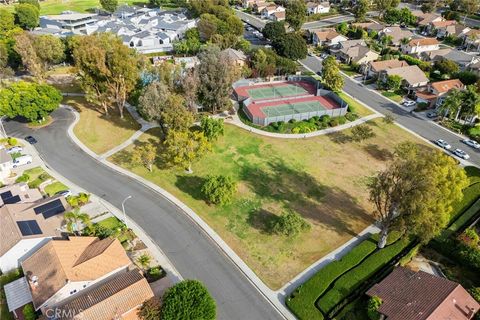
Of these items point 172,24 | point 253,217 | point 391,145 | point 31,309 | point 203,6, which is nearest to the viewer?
point 31,309

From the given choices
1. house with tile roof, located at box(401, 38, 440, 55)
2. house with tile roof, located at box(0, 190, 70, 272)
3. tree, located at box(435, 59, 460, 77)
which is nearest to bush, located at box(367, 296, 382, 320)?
house with tile roof, located at box(0, 190, 70, 272)

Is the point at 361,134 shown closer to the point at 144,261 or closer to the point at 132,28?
the point at 144,261

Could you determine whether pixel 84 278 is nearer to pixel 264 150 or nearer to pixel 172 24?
pixel 264 150

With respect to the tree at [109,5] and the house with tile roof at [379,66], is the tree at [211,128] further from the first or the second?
the tree at [109,5]

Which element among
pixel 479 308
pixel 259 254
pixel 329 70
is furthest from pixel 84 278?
pixel 329 70

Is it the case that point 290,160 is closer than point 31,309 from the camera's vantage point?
No

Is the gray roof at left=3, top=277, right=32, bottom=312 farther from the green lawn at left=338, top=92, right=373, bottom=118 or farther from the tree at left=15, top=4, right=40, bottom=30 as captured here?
the tree at left=15, top=4, right=40, bottom=30
